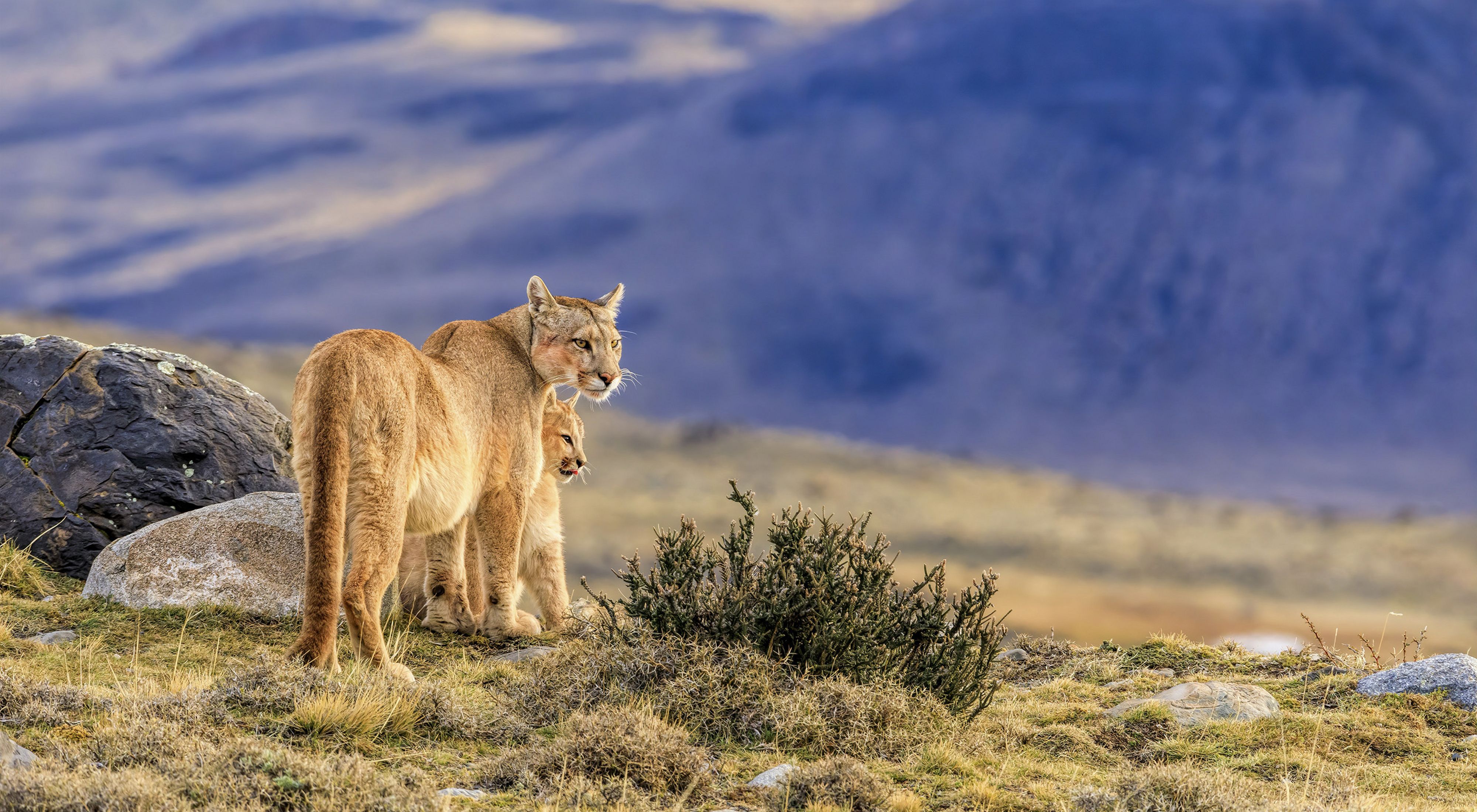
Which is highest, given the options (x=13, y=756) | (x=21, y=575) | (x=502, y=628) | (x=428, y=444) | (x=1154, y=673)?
(x=428, y=444)

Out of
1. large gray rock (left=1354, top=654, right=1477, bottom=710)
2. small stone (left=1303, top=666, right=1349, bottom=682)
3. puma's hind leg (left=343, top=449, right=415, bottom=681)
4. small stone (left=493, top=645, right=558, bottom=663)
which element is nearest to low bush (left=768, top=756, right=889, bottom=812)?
puma's hind leg (left=343, top=449, right=415, bottom=681)

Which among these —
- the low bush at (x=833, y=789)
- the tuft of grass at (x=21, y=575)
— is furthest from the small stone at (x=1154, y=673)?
the tuft of grass at (x=21, y=575)

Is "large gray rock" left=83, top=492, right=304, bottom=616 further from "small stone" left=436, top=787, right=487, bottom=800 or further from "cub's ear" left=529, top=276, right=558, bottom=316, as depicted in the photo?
"small stone" left=436, top=787, right=487, bottom=800

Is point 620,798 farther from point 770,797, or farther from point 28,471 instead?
point 28,471

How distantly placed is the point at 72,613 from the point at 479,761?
5.55m

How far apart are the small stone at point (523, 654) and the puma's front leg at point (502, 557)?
0.37 meters

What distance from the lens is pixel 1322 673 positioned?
34.9ft

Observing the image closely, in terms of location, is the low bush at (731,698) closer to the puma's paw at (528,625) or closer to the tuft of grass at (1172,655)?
the puma's paw at (528,625)

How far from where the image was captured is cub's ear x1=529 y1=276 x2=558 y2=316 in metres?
10.1

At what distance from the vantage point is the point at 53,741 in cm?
600

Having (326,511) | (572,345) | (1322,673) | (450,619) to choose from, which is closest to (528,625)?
(450,619)

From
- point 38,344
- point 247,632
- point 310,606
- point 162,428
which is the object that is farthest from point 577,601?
point 38,344

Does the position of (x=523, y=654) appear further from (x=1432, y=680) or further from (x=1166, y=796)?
(x=1432, y=680)

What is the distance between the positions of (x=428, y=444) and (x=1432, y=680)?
8.33 metres
